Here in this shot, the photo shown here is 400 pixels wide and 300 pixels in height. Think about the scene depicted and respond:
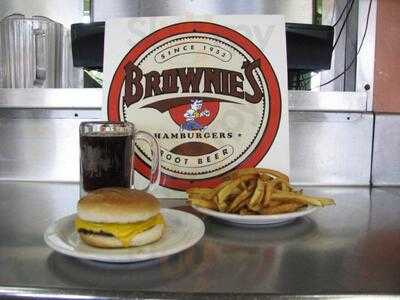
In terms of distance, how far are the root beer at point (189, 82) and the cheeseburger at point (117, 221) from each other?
14.8 inches

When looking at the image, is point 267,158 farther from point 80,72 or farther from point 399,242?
point 80,72

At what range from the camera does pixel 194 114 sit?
89cm

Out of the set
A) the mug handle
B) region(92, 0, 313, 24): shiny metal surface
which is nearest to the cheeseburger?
the mug handle

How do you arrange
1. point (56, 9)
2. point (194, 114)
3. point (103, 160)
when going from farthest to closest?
1. point (56, 9)
2. point (194, 114)
3. point (103, 160)

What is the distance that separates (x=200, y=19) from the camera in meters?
0.90

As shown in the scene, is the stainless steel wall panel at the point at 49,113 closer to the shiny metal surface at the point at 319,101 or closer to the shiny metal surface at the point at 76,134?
the shiny metal surface at the point at 76,134

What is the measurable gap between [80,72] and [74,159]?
1.98 feet

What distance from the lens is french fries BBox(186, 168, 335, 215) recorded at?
66 centimetres

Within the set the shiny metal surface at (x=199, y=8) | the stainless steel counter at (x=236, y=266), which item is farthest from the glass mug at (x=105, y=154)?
the shiny metal surface at (x=199, y=8)

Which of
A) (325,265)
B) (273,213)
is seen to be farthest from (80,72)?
(325,265)

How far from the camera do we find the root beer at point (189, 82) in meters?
0.88

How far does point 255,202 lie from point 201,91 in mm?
338

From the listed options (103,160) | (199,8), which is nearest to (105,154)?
(103,160)

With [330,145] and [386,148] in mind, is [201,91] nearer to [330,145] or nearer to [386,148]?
[330,145]
